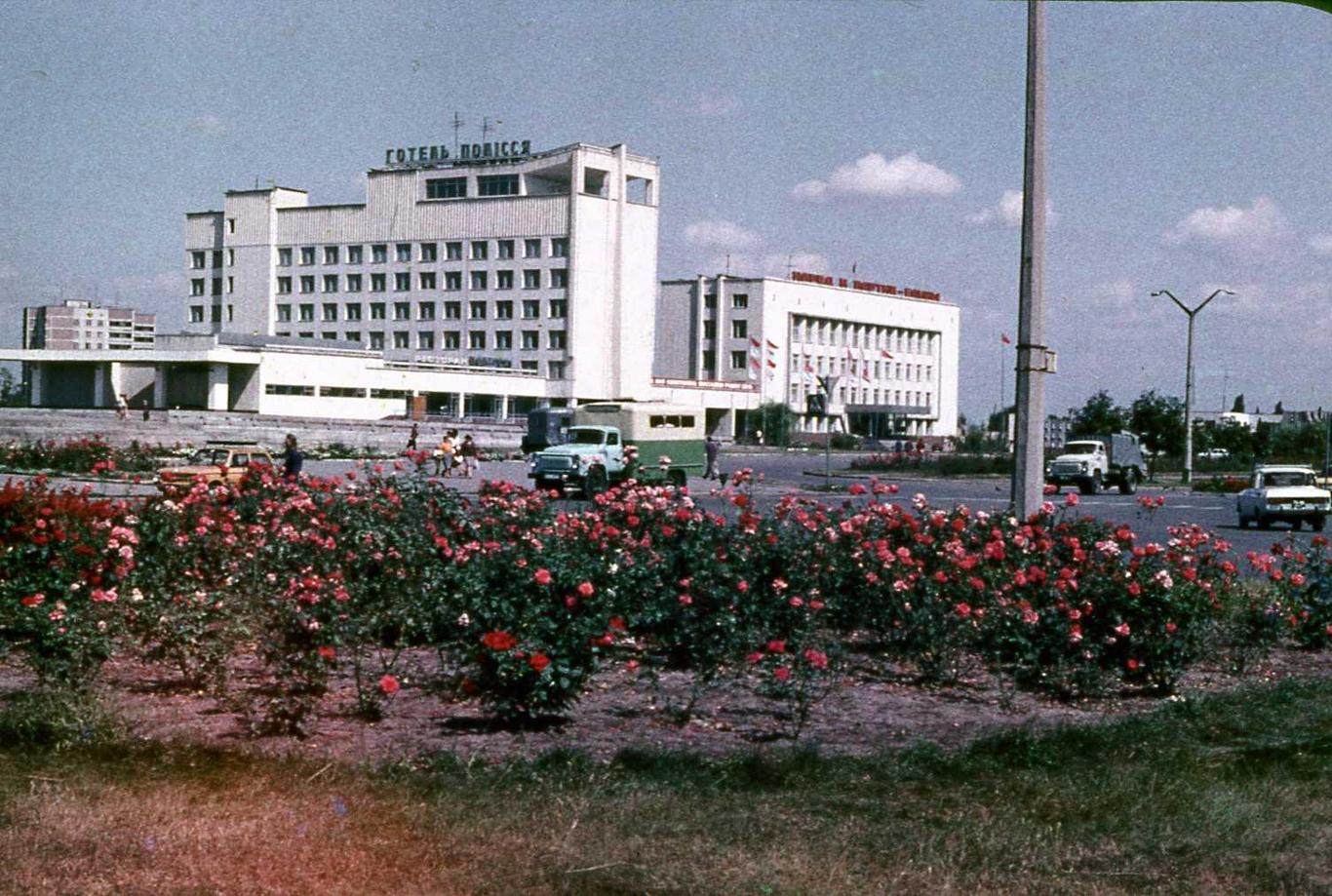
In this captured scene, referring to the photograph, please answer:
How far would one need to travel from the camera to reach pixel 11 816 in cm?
515

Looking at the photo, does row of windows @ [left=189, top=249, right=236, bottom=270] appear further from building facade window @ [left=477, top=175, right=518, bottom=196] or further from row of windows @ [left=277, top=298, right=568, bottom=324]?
building facade window @ [left=477, top=175, right=518, bottom=196]

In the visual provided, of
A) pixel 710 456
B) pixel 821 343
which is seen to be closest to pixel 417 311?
pixel 821 343

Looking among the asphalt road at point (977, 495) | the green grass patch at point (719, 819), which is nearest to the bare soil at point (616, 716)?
the green grass patch at point (719, 819)

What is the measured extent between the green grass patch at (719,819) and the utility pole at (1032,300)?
4.78 metres

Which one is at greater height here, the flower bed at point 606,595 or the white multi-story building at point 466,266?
the white multi-story building at point 466,266

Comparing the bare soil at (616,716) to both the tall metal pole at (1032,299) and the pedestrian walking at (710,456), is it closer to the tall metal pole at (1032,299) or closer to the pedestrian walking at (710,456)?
the tall metal pole at (1032,299)

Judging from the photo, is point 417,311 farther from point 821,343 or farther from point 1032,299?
point 1032,299

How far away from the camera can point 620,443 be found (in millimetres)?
41344

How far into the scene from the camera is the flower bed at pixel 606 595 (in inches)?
285

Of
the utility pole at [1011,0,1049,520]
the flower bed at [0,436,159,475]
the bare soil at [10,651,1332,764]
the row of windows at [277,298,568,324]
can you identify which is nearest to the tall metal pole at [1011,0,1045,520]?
the utility pole at [1011,0,1049,520]

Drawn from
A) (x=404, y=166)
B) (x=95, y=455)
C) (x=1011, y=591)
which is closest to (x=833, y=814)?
(x=1011, y=591)

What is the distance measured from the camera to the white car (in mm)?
32812

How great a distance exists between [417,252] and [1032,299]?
106026 mm

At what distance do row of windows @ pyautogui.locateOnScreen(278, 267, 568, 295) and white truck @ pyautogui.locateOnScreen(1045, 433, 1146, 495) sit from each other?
59.1 meters
